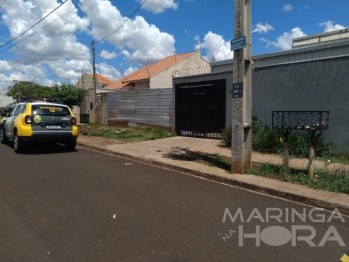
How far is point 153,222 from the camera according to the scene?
4.42 m

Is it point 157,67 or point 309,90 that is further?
point 157,67

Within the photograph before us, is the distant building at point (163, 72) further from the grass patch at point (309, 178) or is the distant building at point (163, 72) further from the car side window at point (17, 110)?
the grass patch at point (309, 178)

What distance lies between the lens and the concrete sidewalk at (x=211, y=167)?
5.52 meters

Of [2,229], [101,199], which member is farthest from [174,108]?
[2,229]

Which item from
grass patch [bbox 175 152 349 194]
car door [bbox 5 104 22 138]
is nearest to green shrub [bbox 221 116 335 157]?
grass patch [bbox 175 152 349 194]

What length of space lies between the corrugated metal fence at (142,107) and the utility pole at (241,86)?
306 inches

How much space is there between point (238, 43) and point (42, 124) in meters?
6.41

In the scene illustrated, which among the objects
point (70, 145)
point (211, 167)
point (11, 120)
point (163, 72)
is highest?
point (163, 72)

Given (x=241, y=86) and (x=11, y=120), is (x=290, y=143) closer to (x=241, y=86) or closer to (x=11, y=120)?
(x=241, y=86)

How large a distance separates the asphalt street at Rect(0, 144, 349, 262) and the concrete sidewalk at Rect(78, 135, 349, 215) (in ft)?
0.84

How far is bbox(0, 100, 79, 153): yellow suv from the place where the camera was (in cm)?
969

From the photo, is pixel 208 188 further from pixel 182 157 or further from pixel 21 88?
pixel 21 88

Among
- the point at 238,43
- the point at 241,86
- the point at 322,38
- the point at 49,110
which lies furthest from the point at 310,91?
the point at 49,110

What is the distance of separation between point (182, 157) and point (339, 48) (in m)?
7.19
